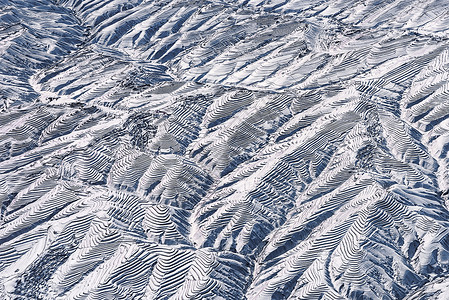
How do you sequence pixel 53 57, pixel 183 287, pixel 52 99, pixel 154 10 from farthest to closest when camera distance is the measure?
pixel 154 10 → pixel 53 57 → pixel 52 99 → pixel 183 287

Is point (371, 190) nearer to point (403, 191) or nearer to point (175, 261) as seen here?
point (403, 191)

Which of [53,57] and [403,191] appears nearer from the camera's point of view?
[403,191]

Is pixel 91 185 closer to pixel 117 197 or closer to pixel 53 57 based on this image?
pixel 117 197

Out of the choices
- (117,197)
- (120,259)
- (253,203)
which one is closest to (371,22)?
(253,203)

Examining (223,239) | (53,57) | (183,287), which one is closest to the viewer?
(183,287)

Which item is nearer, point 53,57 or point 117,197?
point 117,197

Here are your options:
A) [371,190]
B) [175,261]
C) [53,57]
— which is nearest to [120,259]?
[175,261]
